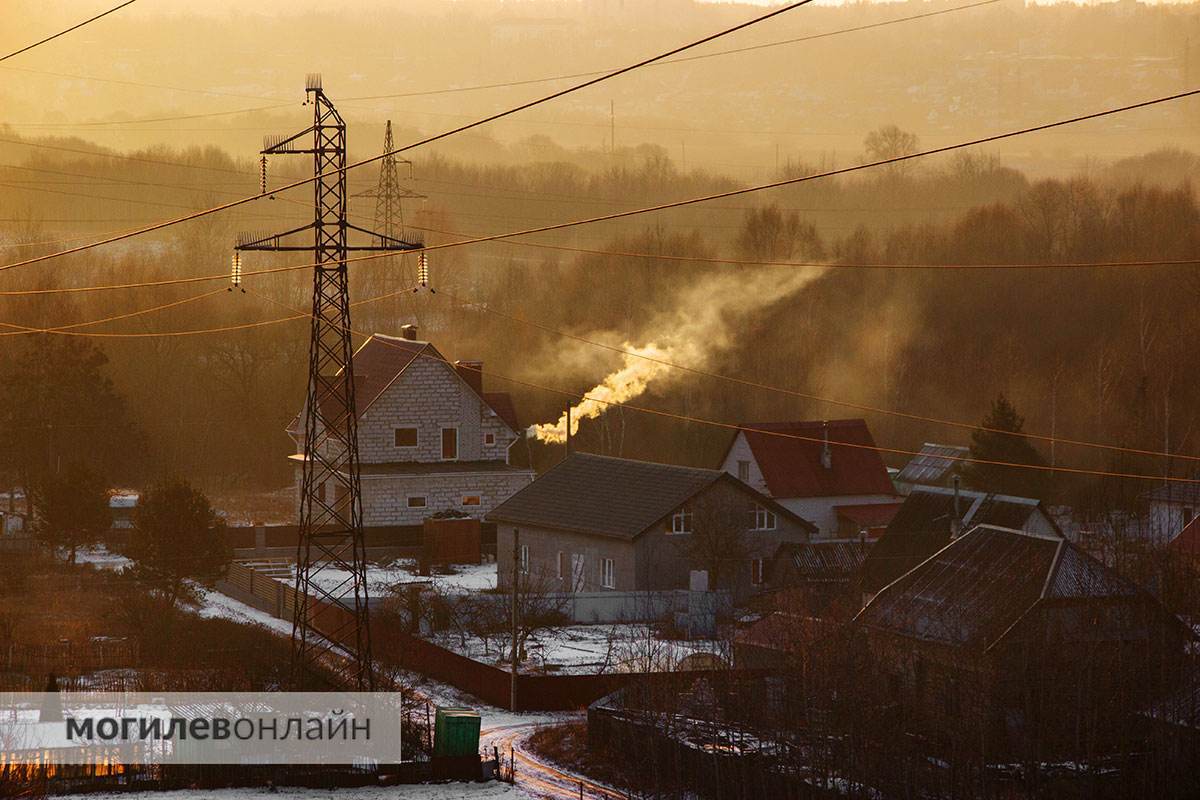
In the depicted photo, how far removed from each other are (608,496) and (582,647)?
7174 millimetres

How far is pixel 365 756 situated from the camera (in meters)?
26.1

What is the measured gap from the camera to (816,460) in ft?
168

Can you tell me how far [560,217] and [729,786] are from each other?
254 ft

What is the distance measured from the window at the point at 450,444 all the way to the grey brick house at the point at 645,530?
703cm

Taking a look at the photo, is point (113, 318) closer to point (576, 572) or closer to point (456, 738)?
point (576, 572)

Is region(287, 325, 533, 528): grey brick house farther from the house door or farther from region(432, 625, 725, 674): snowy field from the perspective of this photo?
region(432, 625, 725, 674): snowy field

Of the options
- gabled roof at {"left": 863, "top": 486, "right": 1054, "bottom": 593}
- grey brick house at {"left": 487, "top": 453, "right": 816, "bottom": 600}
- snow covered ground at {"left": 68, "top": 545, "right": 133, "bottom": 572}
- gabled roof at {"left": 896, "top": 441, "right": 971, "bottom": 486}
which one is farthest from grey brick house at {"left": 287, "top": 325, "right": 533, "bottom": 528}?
gabled roof at {"left": 896, "top": 441, "right": 971, "bottom": 486}

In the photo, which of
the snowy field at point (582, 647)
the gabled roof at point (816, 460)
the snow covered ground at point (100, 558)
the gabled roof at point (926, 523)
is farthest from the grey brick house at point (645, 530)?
the snow covered ground at point (100, 558)

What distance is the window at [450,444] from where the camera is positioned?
168 ft

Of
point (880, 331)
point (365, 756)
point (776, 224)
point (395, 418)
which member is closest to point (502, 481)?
point (395, 418)

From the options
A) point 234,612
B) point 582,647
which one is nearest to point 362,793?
point 582,647

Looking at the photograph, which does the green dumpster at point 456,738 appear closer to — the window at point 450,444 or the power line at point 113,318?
the window at point 450,444

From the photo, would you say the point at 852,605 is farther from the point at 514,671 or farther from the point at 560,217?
the point at 560,217

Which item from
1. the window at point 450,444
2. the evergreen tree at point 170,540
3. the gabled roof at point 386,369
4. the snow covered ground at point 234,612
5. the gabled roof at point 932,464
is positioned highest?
the gabled roof at point 386,369
